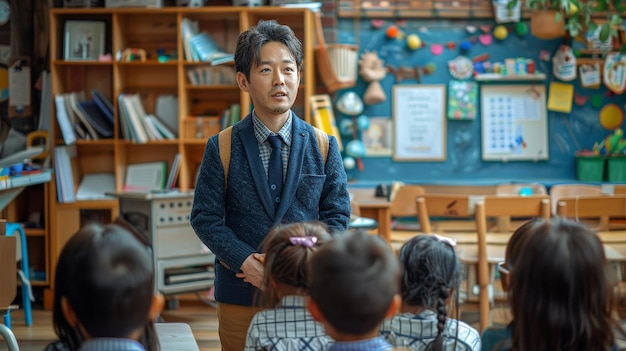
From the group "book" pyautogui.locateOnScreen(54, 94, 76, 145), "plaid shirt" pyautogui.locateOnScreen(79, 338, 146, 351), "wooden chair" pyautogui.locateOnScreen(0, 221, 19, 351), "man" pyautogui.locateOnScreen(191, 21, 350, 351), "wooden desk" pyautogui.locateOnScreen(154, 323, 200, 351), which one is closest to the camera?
"plaid shirt" pyautogui.locateOnScreen(79, 338, 146, 351)

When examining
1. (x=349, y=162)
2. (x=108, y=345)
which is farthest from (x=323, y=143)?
(x=349, y=162)

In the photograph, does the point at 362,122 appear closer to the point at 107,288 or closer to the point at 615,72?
the point at 615,72

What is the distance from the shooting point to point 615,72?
233 inches

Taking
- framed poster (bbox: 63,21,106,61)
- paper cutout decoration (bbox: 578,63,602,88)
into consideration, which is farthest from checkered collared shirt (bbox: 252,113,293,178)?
paper cutout decoration (bbox: 578,63,602,88)

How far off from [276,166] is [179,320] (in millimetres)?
3112

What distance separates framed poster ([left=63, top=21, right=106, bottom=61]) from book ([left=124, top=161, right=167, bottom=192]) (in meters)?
0.78

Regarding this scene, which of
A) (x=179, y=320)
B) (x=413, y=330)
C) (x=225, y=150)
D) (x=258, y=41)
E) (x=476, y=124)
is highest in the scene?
(x=258, y=41)

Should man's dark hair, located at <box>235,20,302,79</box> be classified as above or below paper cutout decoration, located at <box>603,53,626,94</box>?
below

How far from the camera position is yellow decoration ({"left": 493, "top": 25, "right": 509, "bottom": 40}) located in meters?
5.94

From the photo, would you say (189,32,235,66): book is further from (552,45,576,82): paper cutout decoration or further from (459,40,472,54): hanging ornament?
(552,45,576,82): paper cutout decoration

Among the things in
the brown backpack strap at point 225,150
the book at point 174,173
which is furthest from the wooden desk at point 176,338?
the book at point 174,173

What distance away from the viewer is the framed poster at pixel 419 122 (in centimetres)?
600

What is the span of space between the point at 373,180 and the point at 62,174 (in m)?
2.10

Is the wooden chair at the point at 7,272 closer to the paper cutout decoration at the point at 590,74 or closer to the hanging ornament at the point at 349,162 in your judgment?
the hanging ornament at the point at 349,162
